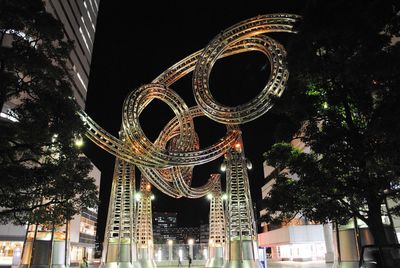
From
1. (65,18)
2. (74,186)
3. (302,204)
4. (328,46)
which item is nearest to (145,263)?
(74,186)

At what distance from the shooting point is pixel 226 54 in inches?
878

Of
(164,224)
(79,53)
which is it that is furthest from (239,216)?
(164,224)

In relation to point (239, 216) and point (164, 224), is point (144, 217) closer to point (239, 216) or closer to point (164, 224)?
point (239, 216)

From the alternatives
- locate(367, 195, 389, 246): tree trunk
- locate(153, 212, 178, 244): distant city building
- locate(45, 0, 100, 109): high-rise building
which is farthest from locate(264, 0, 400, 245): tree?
locate(153, 212, 178, 244): distant city building

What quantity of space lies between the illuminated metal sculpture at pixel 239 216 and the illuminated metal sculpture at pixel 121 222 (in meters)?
6.48

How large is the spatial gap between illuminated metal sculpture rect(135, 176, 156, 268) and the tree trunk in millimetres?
22842

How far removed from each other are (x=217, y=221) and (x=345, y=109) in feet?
81.9

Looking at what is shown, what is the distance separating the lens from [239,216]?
2184 cm

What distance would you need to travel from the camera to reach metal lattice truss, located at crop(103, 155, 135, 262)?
21.8 m

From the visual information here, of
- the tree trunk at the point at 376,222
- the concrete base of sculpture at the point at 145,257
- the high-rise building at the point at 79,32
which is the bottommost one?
the concrete base of sculpture at the point at 145,257

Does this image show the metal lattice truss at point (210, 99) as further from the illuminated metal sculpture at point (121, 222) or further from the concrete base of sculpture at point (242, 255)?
the concrete base of sculpture at point (242, 255)

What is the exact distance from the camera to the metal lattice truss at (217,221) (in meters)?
32.5

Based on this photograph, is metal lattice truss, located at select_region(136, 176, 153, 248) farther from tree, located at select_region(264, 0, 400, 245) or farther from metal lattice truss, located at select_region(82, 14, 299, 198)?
tree, located at select_region(264, 0, 400, 245)

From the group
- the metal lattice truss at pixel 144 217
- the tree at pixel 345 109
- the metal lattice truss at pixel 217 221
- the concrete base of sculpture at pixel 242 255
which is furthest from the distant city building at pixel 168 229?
the tree at pixel 345 109
